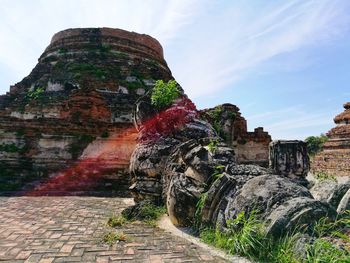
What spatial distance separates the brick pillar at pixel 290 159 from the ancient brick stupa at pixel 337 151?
1137 centimetres

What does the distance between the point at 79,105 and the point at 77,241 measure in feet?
27.7

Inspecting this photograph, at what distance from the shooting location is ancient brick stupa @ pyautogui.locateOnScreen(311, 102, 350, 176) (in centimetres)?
1572

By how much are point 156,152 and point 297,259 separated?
3.59 meters

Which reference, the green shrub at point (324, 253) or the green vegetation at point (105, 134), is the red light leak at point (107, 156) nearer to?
the green vegetation at point (105, 134)

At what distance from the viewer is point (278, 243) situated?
314cm

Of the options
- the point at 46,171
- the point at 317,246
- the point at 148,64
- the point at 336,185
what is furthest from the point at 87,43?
the point at 317,246

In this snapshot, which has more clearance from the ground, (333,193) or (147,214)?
(333,193)

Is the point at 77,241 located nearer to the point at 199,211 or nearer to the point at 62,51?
the point at 199,211

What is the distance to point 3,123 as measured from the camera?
403 inches

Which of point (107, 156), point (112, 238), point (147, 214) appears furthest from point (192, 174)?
point (107, 156)

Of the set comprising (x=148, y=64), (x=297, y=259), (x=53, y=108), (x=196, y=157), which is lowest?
(x=297, y=259)

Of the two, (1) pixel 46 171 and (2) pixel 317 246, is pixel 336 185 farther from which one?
(1) pixel 46 171

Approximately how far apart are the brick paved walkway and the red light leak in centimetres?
205

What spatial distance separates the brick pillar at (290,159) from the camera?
18.1 feet
